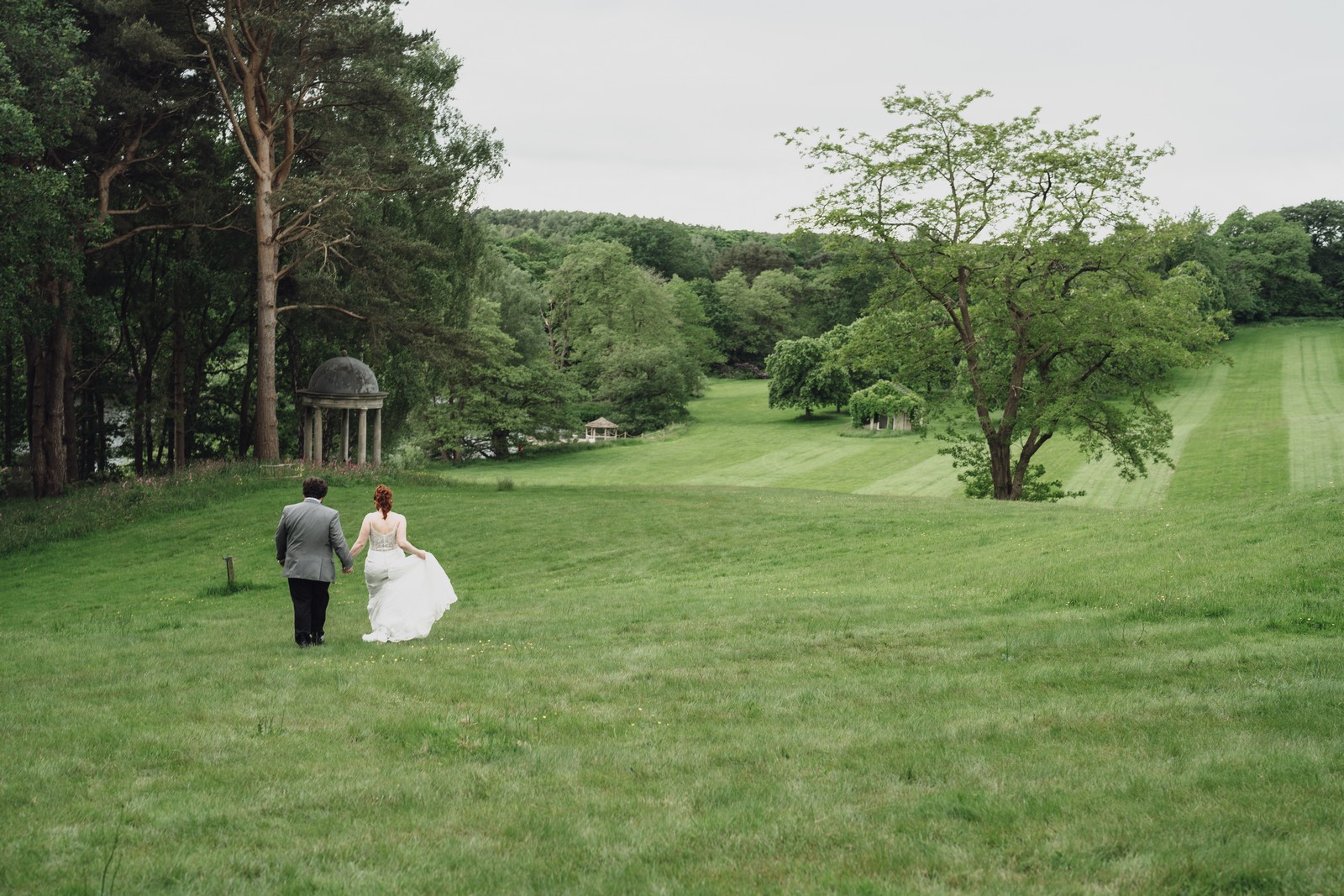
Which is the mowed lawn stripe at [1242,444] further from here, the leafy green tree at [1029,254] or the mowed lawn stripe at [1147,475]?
the leafy green tree at [1029,254]

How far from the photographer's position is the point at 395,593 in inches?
528

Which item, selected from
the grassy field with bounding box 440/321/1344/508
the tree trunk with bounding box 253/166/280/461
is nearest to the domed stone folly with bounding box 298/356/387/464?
the tree trunk with bounding box 253/166/280/461

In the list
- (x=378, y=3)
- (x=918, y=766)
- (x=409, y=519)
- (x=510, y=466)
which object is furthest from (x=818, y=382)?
(x=918, y=766)

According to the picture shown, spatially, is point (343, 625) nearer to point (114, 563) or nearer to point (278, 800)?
point (278, 800)

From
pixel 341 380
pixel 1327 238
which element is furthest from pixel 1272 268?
pixel 341 380

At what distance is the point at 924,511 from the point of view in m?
27.9

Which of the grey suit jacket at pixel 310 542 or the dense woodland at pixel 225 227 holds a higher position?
the dense woodland at pixel 225 227

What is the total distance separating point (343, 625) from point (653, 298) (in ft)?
317

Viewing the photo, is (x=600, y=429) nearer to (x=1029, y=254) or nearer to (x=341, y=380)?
(x=341, y=380)

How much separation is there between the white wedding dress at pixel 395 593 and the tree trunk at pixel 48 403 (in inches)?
1042

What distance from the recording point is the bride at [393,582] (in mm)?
13266

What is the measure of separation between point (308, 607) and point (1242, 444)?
2429 inches

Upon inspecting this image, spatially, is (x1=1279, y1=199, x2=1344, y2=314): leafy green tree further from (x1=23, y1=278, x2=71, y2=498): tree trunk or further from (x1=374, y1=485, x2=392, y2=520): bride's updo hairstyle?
(x1=374, y1=485, x2=392, y2=520): bride's updo hairstyle

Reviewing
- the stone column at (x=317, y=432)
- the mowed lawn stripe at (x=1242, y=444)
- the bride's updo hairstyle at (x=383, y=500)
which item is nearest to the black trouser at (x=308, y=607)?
the bride's updo hairstyle at (x=383, y=500)
